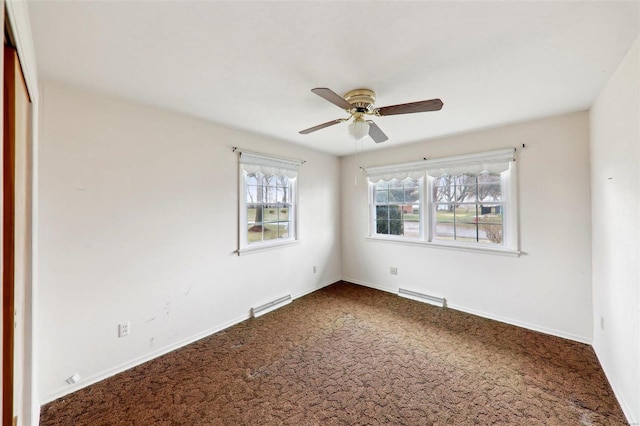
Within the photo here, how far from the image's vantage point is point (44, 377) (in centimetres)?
201

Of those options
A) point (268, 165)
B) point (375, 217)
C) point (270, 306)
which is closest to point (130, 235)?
point (268, 165)

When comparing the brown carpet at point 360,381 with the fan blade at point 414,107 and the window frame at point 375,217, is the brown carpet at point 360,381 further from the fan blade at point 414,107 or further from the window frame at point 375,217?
the fan blade at point 414,107

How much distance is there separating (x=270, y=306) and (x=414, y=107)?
2944mm

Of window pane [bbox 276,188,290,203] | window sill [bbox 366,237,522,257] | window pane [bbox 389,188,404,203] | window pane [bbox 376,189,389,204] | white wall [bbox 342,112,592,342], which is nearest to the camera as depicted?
white wall [bbox 342,112,592,342]

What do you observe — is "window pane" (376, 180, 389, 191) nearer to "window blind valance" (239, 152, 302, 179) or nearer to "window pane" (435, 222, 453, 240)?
"window pane" (435, 222, 453, 240)

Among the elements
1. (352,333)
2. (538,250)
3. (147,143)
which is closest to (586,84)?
(538,250)

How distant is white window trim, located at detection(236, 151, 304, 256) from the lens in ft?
11.0

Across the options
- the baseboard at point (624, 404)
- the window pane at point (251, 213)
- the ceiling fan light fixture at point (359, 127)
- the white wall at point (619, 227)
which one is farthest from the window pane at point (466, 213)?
the window pane at point (251, 213)

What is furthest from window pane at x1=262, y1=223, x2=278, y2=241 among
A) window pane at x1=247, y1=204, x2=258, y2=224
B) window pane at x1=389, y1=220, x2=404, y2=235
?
window pane at x1=389, y1=220, x2=404, y2=235

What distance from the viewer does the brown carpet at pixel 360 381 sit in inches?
73.6

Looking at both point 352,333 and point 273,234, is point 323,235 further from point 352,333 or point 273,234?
point 352,333

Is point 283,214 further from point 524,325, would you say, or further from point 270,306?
point 524,325

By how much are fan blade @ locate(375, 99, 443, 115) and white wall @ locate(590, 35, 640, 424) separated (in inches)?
43.8

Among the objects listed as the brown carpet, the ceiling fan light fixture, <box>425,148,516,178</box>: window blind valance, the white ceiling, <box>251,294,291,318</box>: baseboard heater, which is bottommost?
the brown carpet
